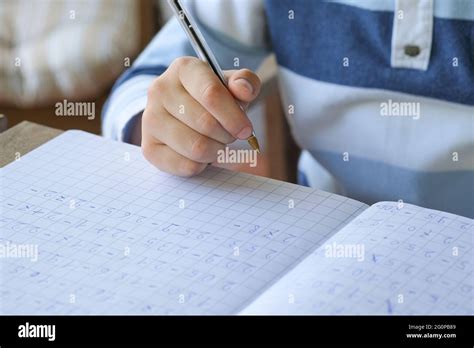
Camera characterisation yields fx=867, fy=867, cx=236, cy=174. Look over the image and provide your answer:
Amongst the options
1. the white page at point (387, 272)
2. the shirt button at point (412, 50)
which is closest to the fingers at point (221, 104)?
the white page at point (387, 272)

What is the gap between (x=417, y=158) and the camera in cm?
88

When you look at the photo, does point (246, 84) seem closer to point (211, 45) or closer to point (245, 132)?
point (245, 132)

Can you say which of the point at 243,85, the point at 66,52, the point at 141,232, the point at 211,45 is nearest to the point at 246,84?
the point at 243,85

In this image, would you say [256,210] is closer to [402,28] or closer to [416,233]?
[416,233]

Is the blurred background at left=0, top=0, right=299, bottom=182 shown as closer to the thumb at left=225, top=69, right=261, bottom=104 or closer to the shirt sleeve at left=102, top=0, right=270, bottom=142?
the shirt sleeve at left=102, top=0, right=270, bottom=142

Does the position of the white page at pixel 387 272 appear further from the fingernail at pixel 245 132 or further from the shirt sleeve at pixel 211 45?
the shirt sleeve at pixel 211 45

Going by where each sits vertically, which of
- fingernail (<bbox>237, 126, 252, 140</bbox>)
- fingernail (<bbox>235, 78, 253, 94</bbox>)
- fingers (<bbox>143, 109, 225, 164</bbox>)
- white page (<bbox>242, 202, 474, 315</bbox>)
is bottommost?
white page (<bbox>242, 202, 474, 315</bbox>)

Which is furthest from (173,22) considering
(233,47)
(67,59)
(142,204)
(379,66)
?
(67,59)

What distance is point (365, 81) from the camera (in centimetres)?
87

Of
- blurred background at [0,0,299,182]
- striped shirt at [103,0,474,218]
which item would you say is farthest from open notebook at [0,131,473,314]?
blurred background at [0,0,299,182]

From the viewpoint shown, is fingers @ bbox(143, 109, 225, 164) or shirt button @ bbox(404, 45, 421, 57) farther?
shirt button @ bbox(404, 45, 421, 57)

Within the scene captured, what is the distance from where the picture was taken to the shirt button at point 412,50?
821mm

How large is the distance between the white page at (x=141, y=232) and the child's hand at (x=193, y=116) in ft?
0.05

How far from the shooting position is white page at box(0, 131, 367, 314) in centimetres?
53
